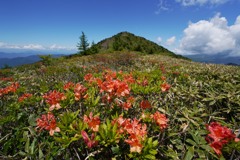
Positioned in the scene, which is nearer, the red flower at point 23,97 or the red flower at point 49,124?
the red flower at point 49,124

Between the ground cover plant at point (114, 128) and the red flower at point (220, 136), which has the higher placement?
the red flower at point (220, 136)

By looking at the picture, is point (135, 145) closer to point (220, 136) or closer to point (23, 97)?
point (220, 136)

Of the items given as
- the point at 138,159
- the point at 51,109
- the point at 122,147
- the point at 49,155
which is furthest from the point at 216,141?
the point at 51,109

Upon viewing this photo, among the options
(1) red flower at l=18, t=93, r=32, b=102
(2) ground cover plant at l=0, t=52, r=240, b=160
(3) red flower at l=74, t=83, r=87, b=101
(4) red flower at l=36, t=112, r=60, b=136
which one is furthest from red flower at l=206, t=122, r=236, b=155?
(1) red flower at l=18, t=93, r=32, b=102

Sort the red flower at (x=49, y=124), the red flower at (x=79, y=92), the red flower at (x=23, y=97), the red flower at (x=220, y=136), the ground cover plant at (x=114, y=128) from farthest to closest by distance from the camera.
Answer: the red flower at (x=23, y=97), the red flower at (x=79, y=92), the red flower at (x=49, y=124), the ground cover plant at (x=114, y=128), the red flower at (x=220, y=136)

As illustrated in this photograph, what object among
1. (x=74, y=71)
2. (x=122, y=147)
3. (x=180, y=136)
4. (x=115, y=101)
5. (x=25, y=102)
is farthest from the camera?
(x=74, y=71)

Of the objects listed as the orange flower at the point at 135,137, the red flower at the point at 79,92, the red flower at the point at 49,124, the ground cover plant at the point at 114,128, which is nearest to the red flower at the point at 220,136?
the ground cover plant at the point at 114,128

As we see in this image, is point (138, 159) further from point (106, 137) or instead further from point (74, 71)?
point (74, 71)

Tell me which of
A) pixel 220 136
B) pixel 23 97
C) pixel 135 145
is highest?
pixel 220 136

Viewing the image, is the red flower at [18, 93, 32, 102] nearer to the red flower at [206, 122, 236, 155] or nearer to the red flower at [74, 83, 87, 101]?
the red flower at [74, 83, 87, 101]

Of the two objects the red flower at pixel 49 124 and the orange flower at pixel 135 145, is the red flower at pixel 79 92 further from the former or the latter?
the orange flower at pixel 135 145

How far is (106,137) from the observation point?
5.92 feet

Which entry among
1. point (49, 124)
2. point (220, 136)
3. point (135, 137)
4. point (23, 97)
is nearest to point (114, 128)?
point (135, 137)

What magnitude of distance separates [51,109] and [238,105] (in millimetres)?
3161
